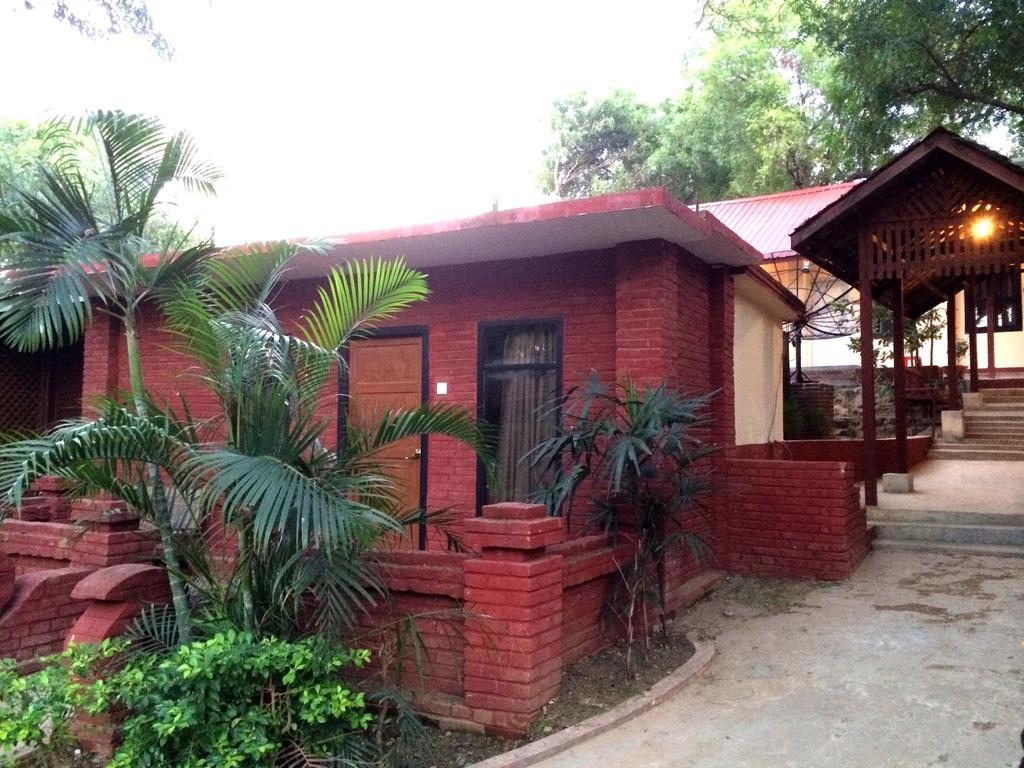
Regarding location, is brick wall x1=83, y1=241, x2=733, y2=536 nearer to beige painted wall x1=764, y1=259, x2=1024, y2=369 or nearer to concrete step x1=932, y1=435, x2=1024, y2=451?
concrete step x1=932, y1=435, x2=1024, y2=451

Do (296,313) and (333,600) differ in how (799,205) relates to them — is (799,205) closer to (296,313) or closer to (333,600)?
(296,313)

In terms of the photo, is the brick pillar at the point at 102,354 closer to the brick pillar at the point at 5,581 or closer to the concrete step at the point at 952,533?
the brick pillar at the point at 5,581

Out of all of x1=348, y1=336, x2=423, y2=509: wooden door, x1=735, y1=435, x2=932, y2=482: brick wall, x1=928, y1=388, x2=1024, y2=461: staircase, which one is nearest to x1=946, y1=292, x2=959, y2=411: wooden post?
x1=928, y1=388, x2=1024, y2=461: staircase

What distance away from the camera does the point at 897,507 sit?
9.30 m

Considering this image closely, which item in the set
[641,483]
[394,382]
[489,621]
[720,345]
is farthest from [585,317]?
[489,621]

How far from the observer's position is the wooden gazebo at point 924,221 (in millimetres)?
8617

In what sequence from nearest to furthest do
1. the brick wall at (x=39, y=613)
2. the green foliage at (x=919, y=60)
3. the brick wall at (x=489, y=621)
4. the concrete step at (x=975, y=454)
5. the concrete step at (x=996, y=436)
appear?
the brick wall at (x=489, y=621), the brick wall at (x=39, y=613), the green foliage at (x=919, y=60), the concrete step at (x=975, y=454), the concrete step at (x=996, y=436)

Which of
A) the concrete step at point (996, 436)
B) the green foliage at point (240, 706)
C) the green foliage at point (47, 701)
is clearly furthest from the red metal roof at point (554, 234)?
the concrete step at point (996, 436)

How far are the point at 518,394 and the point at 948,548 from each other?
4.53 m

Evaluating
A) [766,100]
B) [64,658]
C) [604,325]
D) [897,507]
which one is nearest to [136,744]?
[64,658]

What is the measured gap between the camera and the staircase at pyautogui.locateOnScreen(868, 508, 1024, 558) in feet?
26.9

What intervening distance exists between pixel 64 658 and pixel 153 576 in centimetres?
64

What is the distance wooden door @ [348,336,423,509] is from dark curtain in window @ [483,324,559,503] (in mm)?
762

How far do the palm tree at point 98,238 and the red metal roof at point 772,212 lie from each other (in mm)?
15438
